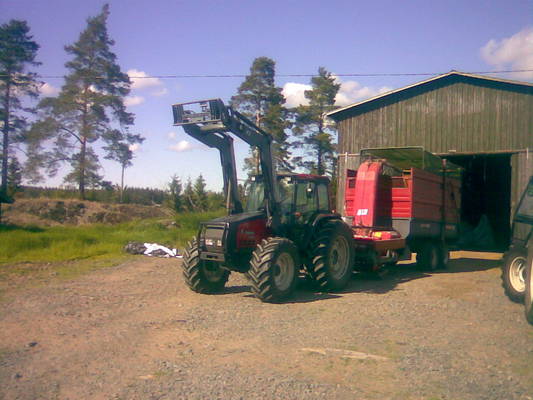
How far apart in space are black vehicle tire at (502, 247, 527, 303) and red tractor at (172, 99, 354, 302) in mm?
2882

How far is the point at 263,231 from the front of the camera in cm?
930

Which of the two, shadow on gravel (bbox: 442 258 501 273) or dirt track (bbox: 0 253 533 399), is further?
shadow on gravel (bbox: 442 258 501 273)

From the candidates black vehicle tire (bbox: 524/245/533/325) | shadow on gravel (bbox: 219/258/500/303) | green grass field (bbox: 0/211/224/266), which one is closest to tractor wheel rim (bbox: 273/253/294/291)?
shadow on gravel (bbox: 219/258/500/303)

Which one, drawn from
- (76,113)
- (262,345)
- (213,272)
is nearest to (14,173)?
(76,113)

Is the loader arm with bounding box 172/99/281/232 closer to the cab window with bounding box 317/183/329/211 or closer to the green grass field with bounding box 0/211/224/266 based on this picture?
the cab window with bounding box 317/183/329/211

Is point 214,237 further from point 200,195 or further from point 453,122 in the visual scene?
point 200,195

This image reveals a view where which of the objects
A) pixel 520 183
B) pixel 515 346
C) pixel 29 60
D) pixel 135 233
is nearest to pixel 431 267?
pixel 520 183

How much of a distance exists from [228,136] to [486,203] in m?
16.5

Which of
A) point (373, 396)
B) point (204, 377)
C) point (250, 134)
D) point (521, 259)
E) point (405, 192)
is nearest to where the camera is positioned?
point (373, 396)

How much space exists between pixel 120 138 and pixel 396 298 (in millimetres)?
24143

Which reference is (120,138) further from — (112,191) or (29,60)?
(29,60)

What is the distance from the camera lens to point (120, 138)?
97.7ft

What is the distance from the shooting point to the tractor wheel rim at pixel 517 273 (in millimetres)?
8602

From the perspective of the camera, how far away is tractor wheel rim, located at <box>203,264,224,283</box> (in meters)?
9.48
